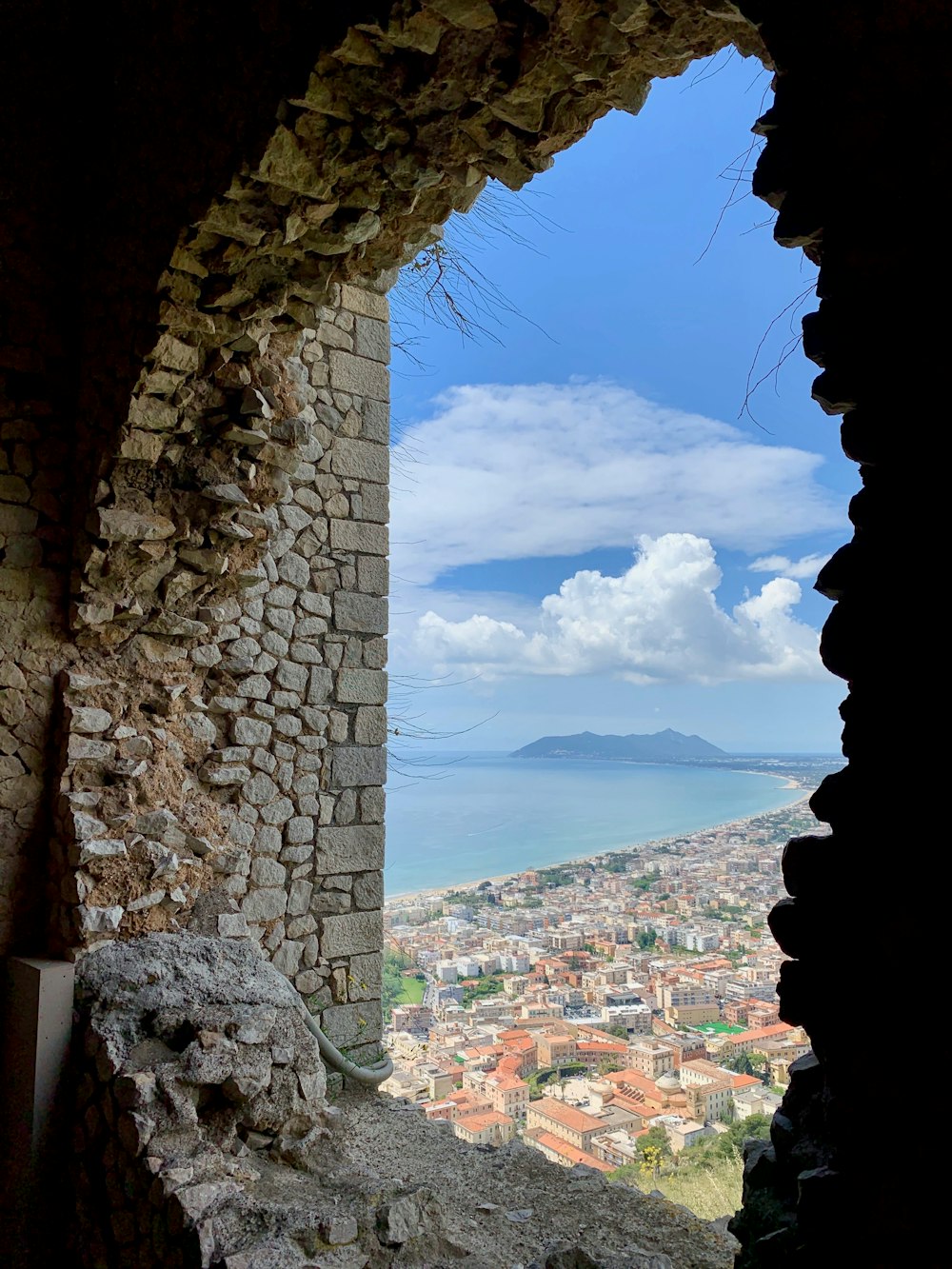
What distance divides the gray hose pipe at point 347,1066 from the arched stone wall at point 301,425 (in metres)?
0.17

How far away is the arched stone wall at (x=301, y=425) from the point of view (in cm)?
99

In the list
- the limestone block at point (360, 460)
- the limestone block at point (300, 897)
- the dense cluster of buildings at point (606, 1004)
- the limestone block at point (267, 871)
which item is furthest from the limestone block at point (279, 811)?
the limestone block at point (360, 460)

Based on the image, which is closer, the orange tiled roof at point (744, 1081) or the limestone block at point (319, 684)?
the orange tiled roof at point (744, 1081)

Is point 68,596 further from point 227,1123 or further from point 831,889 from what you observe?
point 831,889

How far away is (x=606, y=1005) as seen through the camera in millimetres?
4066

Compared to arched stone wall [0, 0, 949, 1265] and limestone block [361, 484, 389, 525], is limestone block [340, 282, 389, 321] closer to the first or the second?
arched stone wall [0, 0, 949, 1265]

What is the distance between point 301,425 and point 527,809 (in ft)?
15.0

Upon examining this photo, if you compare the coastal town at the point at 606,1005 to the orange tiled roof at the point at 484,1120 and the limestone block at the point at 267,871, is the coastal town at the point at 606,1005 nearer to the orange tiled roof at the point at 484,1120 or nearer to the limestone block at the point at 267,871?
the orange tiled roof at the point at 484,1120

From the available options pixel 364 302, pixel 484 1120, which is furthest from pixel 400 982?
pixel 364 302

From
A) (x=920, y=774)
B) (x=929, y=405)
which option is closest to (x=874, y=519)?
(x=929, y=405)

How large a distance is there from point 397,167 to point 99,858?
2.36 metres

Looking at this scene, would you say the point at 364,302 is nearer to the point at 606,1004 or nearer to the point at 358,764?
the point at 358,764

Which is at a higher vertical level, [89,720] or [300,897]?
[89,720]

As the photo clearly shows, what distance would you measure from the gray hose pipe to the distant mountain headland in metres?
2.28
